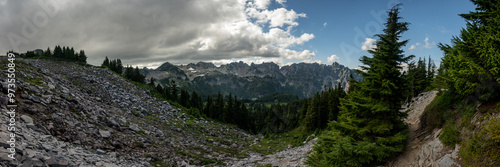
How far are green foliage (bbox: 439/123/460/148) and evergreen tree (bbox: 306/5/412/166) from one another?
220 cm

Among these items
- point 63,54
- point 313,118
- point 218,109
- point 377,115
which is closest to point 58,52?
point 63,54

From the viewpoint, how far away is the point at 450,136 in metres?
10.6

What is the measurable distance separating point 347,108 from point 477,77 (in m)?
7.58

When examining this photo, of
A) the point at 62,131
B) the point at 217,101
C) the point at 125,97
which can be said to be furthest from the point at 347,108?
the point at 217,101

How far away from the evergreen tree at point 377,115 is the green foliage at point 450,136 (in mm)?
2198

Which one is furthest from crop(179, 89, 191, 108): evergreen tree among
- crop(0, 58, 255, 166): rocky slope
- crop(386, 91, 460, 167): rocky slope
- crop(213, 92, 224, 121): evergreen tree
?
crop(386, 91, 460, 167): rocky slope

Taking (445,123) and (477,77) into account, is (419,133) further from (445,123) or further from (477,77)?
(477,77)

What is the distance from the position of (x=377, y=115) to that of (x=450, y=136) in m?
4.29

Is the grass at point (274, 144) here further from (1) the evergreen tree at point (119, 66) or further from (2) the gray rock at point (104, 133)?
(1) the evergreen tree at point (119, 66)

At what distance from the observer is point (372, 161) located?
14172 mm

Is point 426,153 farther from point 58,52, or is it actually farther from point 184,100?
point 58,52

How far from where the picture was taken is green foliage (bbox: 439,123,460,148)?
1031 centimetres

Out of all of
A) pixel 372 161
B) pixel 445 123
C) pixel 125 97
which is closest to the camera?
pixel 445 123

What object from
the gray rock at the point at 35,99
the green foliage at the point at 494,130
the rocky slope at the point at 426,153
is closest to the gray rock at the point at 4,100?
the gray rock at the point at 35,99
